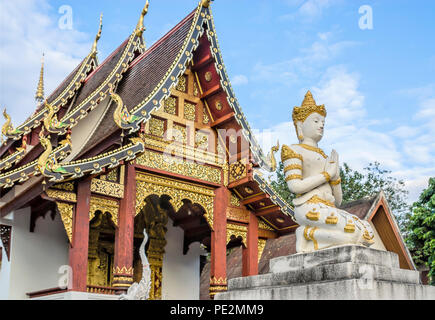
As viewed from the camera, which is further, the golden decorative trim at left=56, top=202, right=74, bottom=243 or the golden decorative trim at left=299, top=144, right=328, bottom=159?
Result: the golden decorative trim at left=56, top=202, right=74, bottom=243

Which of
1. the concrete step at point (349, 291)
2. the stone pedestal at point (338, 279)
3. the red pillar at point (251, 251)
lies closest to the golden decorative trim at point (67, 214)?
the red pillar at point (251, 251)

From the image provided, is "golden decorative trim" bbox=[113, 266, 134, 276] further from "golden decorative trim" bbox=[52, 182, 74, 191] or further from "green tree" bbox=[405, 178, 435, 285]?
"green tree" bbox=[405, 178, 435, 285]

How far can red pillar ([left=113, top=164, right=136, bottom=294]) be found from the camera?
930 cm

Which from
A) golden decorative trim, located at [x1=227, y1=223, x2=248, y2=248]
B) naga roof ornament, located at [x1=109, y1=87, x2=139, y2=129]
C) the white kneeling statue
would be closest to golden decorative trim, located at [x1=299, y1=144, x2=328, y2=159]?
the white kneeling statue

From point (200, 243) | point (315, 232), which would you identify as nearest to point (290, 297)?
point (315, 232)

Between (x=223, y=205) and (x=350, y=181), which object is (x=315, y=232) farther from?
(x=350, y=181)

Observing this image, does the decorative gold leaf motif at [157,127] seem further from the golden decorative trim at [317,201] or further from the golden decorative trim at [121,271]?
the golden decorative trim at [317,201]

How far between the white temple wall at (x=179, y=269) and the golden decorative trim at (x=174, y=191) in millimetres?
2697

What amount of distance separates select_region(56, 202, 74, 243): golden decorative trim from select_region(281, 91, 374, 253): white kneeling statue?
14.8 ft

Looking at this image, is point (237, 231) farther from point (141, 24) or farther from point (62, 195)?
point (141, 24)

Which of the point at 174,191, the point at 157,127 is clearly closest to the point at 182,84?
the point at 157,127

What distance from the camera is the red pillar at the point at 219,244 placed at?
1062 centimetres

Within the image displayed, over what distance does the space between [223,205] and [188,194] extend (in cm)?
82

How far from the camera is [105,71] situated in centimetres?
1316
